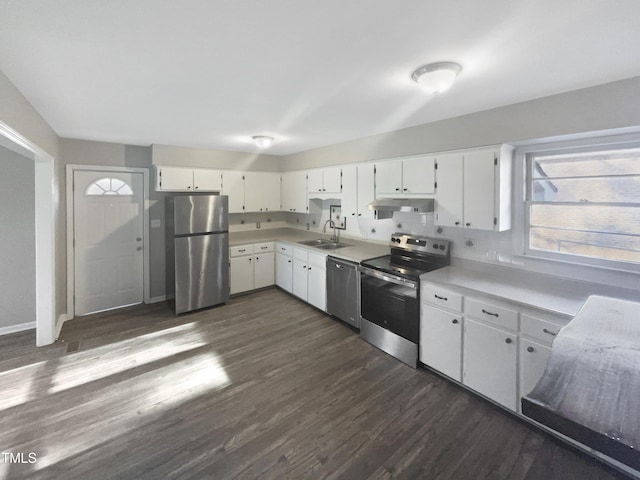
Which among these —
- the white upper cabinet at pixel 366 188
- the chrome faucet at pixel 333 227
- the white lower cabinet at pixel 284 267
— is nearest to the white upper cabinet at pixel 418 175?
the white upper cabinet at pixel 366 188

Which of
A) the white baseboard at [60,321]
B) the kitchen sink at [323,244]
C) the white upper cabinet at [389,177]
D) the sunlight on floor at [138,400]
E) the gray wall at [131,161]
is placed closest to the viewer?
the sunlight on floor at [138,400]

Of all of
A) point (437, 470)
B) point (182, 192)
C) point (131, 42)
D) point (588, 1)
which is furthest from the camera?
point (182, 192)

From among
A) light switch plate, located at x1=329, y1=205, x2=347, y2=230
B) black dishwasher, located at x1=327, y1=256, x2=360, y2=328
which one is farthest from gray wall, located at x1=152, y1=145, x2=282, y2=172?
black dishwasher, located at x1=327, y1=256, x2=360, y2=328

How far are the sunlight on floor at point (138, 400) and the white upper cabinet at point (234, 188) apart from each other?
2598mm

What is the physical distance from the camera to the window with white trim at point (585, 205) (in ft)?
7.25

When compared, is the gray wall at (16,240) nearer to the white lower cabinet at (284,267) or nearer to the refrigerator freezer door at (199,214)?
the refrigerator freezer door at (199,214)

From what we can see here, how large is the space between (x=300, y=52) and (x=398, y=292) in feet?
7.37

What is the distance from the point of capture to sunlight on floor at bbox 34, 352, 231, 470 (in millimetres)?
1974

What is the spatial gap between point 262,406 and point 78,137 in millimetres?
4067

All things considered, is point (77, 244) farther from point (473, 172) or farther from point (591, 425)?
point (591, 425)

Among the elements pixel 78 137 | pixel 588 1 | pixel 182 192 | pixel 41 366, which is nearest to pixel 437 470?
pixel 588 1

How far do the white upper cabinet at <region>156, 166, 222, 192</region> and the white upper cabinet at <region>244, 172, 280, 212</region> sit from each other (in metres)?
0.52

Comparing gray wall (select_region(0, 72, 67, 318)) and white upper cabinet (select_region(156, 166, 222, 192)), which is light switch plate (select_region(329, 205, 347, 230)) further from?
gray wall (select_region(0, 72, 67, 318))

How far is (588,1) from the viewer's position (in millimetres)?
1229
